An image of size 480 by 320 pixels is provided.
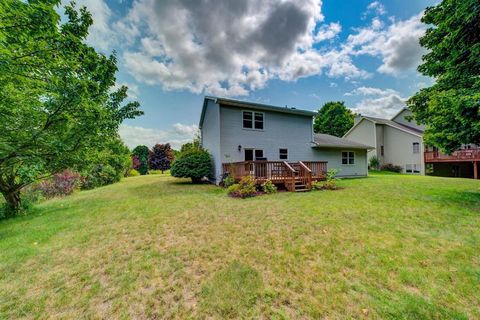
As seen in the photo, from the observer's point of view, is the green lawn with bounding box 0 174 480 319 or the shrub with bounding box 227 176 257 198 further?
the shrub with bounding box 227 176 257 198

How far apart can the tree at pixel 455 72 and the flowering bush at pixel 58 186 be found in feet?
63.1

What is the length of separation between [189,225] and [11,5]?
568cm

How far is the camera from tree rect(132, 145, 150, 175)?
37.0 meters

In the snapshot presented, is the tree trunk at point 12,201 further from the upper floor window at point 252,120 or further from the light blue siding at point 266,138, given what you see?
the upper floor window at point 252,120

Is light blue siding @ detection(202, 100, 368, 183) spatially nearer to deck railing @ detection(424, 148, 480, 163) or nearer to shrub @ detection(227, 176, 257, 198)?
shrub @ detection(227, 176, 257, 198)

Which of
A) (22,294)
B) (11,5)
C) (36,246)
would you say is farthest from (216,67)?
(22,294)

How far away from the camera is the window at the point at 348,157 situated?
16.3 metres

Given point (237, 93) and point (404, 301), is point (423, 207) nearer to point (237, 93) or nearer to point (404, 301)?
point (404, 301)

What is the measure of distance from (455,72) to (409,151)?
18.4 meters

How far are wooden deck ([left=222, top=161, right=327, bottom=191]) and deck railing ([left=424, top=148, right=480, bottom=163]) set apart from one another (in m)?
14.5

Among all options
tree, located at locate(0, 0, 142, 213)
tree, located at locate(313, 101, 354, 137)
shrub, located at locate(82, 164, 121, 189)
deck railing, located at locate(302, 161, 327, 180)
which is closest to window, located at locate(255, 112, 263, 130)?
deck railing, located at locate(302, 161, 327, 180)

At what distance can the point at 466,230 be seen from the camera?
4.29m

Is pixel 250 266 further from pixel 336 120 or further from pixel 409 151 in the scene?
pixel 336 120

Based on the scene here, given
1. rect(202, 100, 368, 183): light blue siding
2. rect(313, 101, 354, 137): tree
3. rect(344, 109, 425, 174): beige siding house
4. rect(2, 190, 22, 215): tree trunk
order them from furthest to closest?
rect(313, 101, 354, 137): tree
rect(344, 109, 425, 174): beige siding house
rect(202, 100, 368, 183): light blue siding
rect(2, 190, 22, 215): tree trunk
